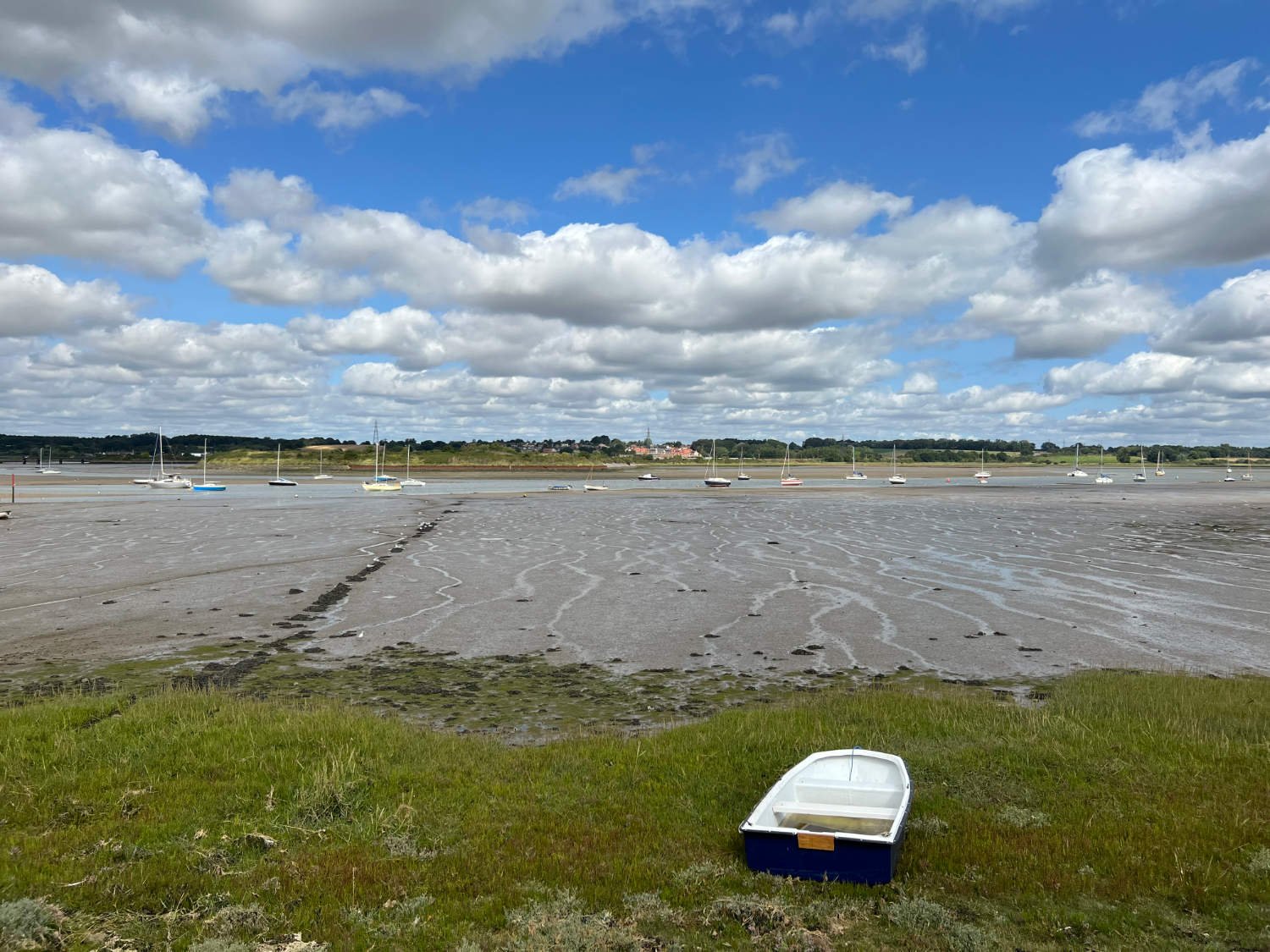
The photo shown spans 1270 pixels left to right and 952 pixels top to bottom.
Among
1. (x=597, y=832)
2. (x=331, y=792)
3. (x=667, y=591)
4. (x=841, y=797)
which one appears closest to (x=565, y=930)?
(x=597, y=832)

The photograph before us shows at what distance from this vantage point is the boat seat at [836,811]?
9273mm

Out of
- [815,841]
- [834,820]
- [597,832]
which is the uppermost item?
[815,841]

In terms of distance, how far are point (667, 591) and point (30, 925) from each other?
22.6 m

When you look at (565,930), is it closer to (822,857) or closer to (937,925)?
(822,857)

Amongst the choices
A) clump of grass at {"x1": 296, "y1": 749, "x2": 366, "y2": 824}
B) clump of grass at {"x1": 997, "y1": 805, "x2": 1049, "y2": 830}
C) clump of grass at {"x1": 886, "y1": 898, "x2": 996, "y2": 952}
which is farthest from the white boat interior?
clump of grass at {"x1": 296, "y1": 749, "x2": 366, "y2": 824}

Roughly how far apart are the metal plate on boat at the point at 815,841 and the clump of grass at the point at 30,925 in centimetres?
666

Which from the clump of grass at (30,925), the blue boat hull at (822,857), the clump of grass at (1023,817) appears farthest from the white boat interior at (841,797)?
the clump of grass at (30,925)

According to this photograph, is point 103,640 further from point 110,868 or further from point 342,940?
point 342,940

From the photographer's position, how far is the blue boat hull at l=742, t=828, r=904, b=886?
824cm

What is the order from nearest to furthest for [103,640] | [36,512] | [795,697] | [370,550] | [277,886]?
[277,886] < [795,697] < [103,640] < [370,550] < [36,512]

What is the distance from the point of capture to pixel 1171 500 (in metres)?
89.5

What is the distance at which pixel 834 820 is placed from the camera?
943 centimetres

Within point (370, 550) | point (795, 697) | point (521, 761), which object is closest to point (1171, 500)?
point (370, 550)

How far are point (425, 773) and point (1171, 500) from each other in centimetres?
9866
